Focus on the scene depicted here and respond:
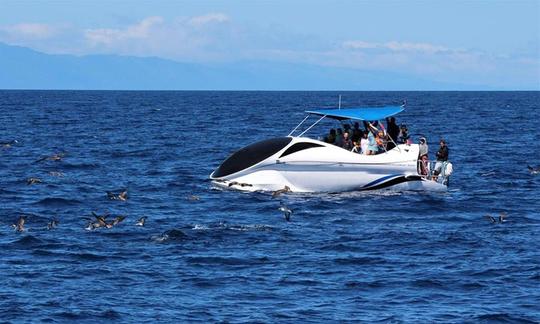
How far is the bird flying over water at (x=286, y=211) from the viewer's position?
34.0 meters

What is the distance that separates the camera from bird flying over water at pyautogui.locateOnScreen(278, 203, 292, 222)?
33969mm

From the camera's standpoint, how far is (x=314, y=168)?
129ft

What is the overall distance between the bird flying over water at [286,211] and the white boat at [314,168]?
7.07 ft

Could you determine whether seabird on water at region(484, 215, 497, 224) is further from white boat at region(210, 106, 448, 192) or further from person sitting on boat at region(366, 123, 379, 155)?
person sitting on boat at region(366, 123, 379, 155)

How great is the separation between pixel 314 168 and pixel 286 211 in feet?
16.9

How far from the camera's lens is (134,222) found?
33.9 metres

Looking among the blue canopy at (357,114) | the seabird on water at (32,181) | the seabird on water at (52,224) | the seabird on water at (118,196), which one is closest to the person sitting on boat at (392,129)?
the blue canopy at (357,114)

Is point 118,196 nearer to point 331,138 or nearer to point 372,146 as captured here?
point 331,138

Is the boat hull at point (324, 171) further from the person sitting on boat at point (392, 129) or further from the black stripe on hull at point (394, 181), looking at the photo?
the person sitting on boat at point (392, 129)

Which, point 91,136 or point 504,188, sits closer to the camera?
point 504,188

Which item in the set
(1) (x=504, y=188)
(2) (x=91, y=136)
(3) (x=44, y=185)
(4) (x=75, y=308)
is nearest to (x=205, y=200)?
(3) (x=44, y=185)

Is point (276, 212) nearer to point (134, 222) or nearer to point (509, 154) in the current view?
point (134, 222)

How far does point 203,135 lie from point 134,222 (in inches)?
1918

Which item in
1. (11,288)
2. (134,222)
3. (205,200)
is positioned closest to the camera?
(11,288)
